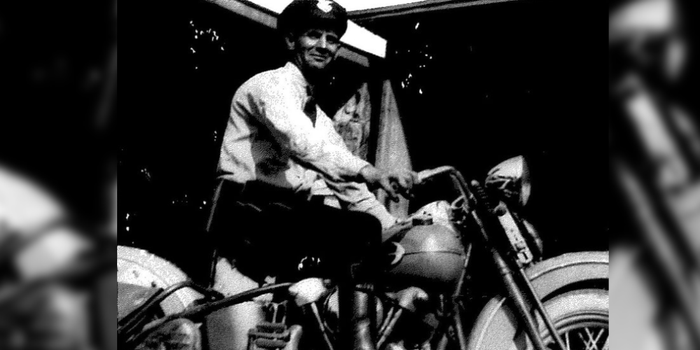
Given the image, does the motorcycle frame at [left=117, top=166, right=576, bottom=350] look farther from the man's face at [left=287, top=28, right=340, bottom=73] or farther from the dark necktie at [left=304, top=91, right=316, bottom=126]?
the man's face at [left=287, top=28, right=340, bottom=73]

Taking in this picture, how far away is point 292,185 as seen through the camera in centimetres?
346

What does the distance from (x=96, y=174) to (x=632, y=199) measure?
784 millimetres

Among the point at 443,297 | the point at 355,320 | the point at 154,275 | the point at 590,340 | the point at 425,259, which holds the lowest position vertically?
the point at 590,340

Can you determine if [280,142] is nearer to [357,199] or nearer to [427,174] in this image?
[427,174]

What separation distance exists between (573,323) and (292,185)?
5.11 ft

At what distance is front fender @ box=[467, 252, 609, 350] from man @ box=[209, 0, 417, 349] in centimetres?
61

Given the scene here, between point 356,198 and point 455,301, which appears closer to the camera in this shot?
point 455,301

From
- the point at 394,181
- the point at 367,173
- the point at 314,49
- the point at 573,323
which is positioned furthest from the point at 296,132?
the point at 573,323

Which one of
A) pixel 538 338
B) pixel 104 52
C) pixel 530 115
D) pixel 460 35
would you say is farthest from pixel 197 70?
pixel 104 52

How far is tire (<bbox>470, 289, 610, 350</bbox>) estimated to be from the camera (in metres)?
2.98

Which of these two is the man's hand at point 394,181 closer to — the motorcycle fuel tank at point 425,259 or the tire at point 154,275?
the motorcycle fuel tank at point 425,259

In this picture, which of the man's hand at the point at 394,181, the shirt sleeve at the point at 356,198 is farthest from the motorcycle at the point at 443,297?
the shirt sleeve at the point at 356,198

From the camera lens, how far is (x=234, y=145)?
329cm

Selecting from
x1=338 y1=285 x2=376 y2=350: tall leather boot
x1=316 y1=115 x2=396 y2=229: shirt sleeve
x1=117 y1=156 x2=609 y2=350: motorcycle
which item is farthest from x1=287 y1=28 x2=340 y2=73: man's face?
x1=338 y1=285 x2=376 y2=350: tall leather boot
